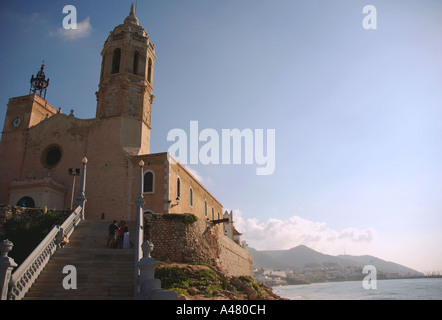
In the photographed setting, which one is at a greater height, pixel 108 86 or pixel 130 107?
pixel 108 86

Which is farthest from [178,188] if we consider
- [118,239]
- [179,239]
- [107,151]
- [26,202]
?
[118,239]

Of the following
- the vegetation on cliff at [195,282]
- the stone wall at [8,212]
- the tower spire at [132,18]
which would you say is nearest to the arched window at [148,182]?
the vegetation on cliff at [195,282]

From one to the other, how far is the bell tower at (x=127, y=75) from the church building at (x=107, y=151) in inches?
3.1

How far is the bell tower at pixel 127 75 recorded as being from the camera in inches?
1016

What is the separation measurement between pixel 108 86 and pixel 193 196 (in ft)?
37.2

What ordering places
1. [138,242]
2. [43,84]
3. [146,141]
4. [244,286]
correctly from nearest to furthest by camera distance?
[138,242] → [244,286] → [146,141] → [43,84]

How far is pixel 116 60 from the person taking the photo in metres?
27.5

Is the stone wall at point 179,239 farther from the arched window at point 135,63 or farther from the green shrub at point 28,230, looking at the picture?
the arched window at point 135,63

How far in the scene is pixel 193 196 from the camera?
27688mm

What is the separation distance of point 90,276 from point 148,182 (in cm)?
1228

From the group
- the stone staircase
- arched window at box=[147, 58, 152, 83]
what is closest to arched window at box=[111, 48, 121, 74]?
arched window at box=[147, 58, 152, 83]
